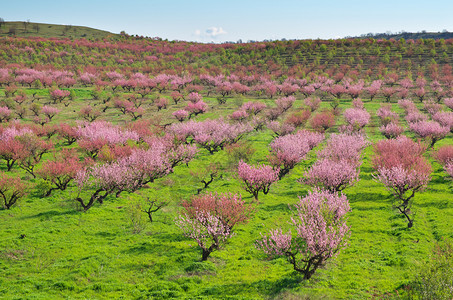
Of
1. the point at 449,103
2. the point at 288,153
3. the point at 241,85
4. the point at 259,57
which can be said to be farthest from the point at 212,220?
the point at 259,57

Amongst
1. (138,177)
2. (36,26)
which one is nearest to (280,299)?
(138,177)

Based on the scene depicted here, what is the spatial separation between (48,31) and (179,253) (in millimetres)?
183729

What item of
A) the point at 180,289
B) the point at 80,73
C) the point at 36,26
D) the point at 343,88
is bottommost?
the point at 180,289

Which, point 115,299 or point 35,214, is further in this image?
point 35,214

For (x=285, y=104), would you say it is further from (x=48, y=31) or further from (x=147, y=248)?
(x=48, y=31)

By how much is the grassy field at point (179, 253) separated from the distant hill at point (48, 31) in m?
156

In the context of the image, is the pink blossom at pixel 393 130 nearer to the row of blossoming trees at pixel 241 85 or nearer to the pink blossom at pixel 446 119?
the pink blossom at pixel 446 119

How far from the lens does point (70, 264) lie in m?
18.3

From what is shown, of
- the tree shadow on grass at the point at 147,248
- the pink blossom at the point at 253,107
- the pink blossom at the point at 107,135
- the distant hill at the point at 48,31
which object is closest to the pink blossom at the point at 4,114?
the pink blossom at the point at 107,135

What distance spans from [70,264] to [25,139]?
78.2 feet

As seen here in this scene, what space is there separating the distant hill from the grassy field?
15611 cm

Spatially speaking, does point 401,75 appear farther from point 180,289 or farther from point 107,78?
point 180,289

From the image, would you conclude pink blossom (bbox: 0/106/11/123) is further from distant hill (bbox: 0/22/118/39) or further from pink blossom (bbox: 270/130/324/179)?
distant hill (bbox: 0/22/118/39)

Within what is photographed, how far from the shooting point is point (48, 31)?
Answer: 524ft
